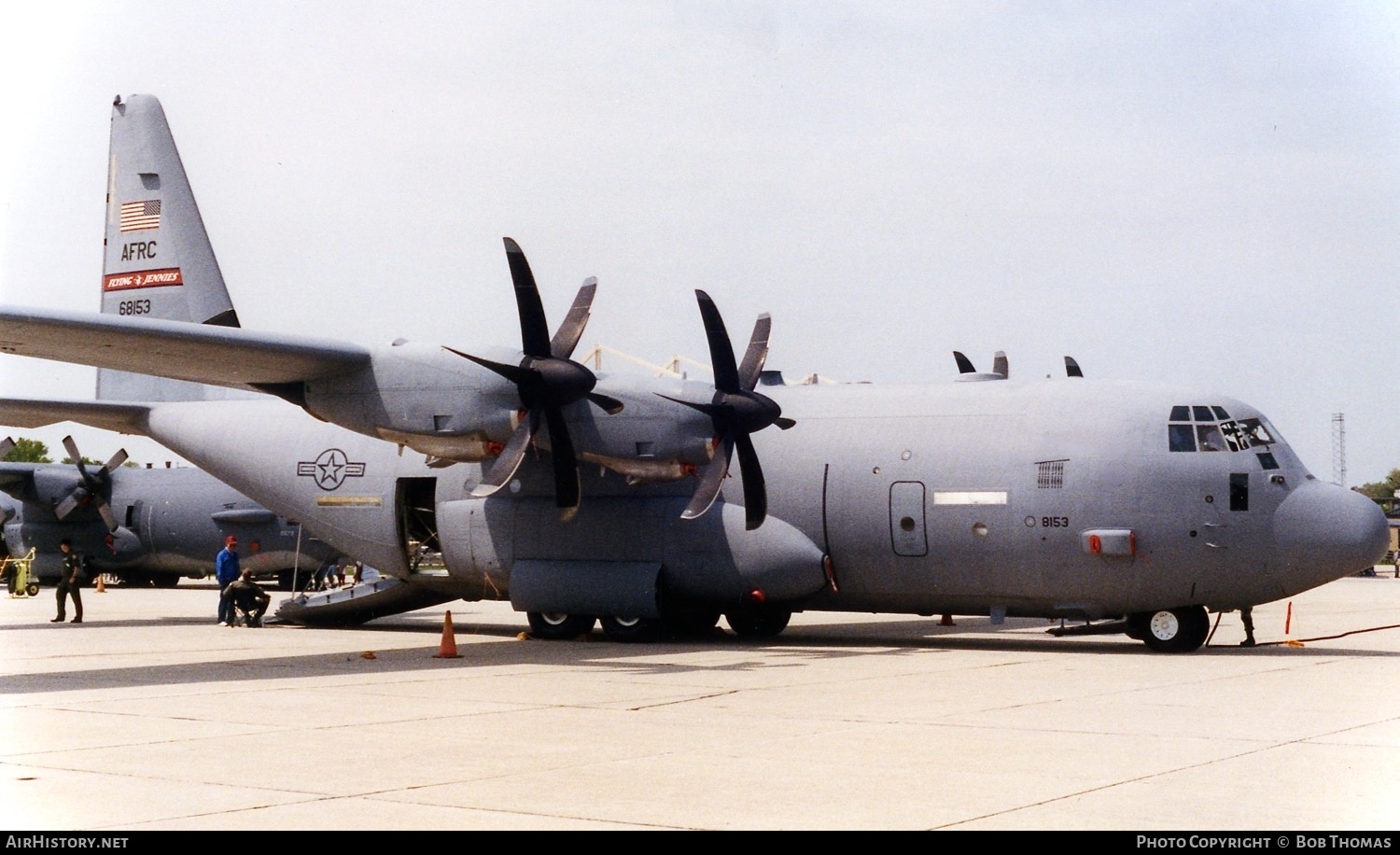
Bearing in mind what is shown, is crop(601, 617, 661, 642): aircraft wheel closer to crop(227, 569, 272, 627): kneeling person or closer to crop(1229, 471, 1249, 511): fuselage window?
crop(227, 569, 272, 627): kneeling person

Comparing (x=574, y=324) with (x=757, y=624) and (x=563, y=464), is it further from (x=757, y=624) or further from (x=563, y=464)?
(x=757, y=624)

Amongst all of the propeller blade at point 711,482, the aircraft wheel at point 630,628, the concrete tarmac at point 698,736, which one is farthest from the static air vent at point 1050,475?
the aircraft wheel at point 630,628

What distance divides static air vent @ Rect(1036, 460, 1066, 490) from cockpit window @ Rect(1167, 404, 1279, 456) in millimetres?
1355

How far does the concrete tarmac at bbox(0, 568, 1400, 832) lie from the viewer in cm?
799

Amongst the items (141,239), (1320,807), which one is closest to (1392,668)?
(1320,807)

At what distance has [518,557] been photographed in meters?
21.2

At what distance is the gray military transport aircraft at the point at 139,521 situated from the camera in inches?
1371

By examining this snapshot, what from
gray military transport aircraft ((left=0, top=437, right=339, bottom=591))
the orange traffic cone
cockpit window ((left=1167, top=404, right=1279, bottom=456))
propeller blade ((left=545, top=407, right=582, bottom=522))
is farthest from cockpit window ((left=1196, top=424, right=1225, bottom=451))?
gray military transport aircraft ((left=0, top=437, right=339, bottom=591))

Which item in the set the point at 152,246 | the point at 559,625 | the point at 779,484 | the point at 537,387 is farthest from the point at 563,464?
the point at 152,246

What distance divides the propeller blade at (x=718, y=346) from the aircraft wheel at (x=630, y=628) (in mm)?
3548

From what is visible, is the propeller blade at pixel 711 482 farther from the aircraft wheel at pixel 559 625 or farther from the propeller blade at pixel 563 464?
the aircraft wheel at pixel 559 625
